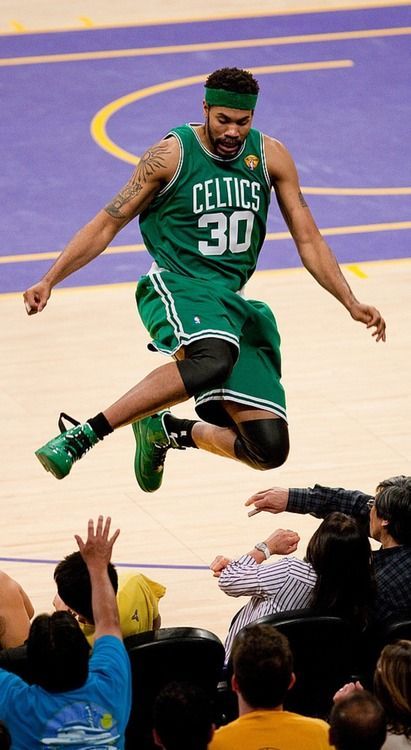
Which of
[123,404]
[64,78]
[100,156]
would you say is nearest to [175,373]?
[123,404]

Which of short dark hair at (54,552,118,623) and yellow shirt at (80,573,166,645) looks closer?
short dark hair at (54,552,118,623)

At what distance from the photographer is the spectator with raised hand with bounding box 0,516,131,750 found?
213 inches

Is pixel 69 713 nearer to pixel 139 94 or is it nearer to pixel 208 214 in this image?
pixel 208 214

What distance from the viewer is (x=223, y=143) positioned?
26.3 ft

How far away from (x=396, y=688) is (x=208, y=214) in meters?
3.34

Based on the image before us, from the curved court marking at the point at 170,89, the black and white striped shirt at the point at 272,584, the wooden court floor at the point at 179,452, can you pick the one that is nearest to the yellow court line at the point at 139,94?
the curved court marking at the point at 170,89

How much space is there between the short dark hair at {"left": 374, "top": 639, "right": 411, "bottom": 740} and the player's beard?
11.0 feet

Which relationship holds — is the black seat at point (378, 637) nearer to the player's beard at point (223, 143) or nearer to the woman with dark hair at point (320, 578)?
the woman with dark hair at point (320, 578)

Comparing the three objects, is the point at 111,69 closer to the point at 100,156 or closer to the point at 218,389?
the point at 100,156

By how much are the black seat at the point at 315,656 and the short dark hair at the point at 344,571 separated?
0.54ft

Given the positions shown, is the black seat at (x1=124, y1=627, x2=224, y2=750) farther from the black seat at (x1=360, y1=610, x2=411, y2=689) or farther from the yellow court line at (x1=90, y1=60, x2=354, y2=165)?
the yellow court line at (x1=90, y1=60, x2=354, y2=165)

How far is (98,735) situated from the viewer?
5.43 meters

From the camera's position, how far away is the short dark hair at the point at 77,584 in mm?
6375

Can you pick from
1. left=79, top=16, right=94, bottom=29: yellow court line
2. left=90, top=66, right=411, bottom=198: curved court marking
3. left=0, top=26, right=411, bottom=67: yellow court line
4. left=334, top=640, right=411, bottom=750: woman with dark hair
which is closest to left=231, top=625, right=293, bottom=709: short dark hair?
left=334, top=640, right=411, bottom=750: woman with dark hair
